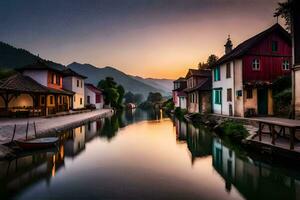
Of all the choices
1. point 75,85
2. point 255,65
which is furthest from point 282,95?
point 75,85

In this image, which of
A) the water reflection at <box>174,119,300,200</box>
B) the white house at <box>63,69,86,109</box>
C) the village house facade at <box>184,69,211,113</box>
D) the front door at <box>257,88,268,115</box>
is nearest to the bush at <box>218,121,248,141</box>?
the water reflection at <box>174,119,300,200</box>

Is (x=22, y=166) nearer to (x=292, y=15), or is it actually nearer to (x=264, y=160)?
(x=264, y=160)

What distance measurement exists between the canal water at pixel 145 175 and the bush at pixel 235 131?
1.62m

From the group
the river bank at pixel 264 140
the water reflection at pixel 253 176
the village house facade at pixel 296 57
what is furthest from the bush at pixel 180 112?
the water reflection at pixel 253 176

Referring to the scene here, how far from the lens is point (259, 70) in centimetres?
2422

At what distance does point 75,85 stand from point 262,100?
33681mm

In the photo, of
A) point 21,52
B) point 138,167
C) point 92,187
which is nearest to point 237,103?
point 138,167

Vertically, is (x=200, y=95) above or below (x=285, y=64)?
below

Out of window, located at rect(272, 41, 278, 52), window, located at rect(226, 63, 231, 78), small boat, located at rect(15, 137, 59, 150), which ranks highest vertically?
window, located at rect(272, 41, 278, 52)

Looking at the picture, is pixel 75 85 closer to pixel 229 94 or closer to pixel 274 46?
pixel 229 94

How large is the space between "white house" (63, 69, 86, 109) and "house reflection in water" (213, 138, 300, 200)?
116 feet

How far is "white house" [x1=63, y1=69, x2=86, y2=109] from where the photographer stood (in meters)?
43.2

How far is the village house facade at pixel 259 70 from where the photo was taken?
23.6 metres

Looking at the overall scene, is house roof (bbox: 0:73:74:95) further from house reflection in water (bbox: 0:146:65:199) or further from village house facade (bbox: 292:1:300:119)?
village house facade (bbox: 292:1:300:119)
